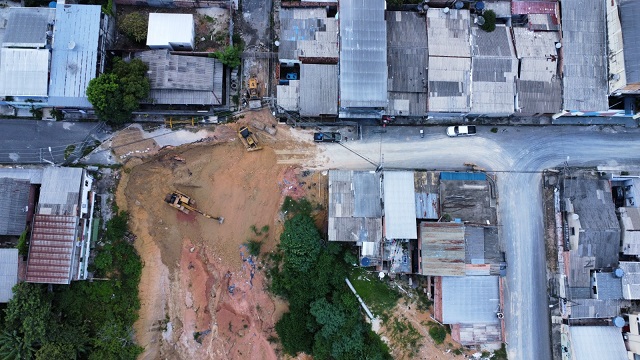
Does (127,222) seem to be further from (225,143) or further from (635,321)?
(635,321)

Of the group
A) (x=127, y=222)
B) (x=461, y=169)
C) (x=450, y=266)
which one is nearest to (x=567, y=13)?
(x=461, y=169)

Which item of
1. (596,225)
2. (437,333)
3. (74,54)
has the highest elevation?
(74,54)

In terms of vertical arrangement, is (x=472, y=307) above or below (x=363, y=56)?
below

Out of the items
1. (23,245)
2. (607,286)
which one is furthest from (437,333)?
(23,245)

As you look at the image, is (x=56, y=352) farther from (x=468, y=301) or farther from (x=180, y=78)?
(x=468, y=301)

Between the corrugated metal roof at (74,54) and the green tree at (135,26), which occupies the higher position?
the green tree at (135,26)

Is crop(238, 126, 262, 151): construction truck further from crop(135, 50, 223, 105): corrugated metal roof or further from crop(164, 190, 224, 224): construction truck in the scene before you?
crop(164, 190, 224, 224): construction truck

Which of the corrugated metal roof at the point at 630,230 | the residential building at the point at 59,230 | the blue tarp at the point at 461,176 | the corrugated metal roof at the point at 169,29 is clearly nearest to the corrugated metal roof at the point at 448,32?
the blue tarp at the point at 461,176

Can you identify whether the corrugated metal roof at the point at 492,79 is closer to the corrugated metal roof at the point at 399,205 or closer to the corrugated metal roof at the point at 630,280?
the corrugated metal roof at the point at 399,205
